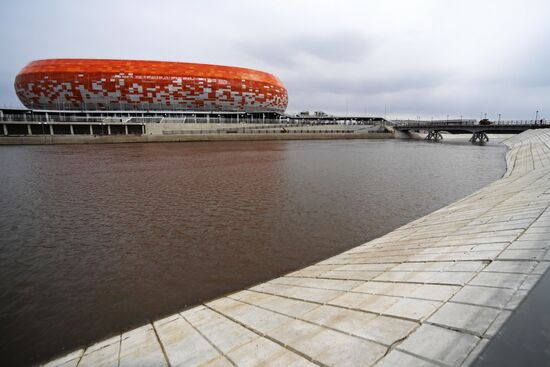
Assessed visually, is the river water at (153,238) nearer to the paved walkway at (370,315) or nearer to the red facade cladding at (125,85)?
the paved walkway at (370,315)

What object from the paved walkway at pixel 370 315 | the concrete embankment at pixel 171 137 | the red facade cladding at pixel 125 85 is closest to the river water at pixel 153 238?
the paved walkway at pixel 370 315

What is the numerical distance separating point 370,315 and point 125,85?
334 ft

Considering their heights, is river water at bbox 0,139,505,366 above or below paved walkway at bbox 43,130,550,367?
below

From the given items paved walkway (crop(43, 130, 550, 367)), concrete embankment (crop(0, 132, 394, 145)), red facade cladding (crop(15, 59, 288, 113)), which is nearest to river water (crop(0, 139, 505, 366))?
paved walkway (crop(43, 130, 550, 367))

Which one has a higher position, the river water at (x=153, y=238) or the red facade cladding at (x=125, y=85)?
the red facade cladding at (x=125, y=85)

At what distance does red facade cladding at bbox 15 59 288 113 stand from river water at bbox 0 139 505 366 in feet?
259

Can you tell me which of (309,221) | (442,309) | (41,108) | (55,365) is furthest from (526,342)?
(41,108)

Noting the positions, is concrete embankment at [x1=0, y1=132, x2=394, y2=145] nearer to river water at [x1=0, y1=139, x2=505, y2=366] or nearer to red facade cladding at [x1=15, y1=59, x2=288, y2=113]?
red facade cladding at [x1=15, y1=59, x2=288, y2=113]

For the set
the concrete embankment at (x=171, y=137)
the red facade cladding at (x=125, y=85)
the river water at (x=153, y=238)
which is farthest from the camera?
the red facade cladding at (x=125, y=85)

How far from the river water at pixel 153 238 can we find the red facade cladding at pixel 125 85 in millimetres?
79072

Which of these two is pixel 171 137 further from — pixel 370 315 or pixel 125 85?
pixel 370 315

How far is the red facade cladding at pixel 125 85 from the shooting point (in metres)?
85.9

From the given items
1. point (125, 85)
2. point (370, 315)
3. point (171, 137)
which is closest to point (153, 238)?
point (370, 315)

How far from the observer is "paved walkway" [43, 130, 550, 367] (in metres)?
2.86
